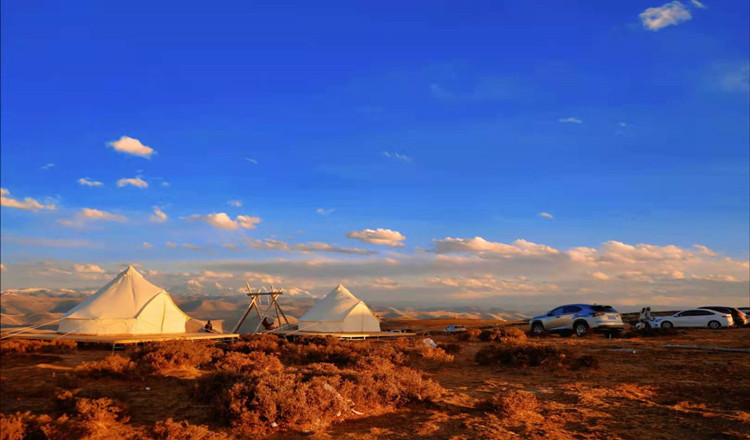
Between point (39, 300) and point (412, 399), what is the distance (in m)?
107

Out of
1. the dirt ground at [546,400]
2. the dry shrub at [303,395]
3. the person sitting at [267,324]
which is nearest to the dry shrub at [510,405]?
the dirt ground at [546,400]

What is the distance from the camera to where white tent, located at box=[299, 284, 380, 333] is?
28.9 metres

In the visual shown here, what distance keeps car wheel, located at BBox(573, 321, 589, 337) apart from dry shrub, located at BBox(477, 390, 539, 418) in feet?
54.9

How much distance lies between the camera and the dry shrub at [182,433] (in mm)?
6700

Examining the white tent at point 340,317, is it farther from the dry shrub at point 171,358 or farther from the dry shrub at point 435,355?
the dry shrub at point 171,358

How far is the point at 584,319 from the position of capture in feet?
78.5

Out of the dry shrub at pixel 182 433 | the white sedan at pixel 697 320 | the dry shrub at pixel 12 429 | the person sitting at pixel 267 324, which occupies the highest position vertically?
the white sedan at pixel 697 320

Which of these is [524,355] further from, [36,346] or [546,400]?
[36,346]

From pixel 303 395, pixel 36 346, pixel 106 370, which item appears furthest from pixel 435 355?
pixel 36 346

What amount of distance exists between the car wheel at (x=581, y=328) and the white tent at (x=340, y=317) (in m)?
11.9

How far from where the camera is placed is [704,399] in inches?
376

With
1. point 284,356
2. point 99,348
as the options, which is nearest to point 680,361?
point 284,356

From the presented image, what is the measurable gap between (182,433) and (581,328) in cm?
2180

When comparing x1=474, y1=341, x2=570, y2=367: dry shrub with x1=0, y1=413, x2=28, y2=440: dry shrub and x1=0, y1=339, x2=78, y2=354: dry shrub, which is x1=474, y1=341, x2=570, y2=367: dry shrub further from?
x1=0, y1=339, x2=78, y2=354: dry shrub
